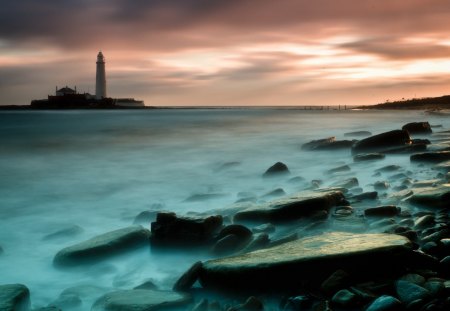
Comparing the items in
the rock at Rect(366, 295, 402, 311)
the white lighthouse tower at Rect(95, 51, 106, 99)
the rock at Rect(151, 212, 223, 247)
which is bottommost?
A: the rock at Rect(151, 212, 223, 247)

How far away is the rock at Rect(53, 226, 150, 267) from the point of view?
4.34 m

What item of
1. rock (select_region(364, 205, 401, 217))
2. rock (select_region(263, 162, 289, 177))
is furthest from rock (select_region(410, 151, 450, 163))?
rock (select_region(364, 205, 401, 217))

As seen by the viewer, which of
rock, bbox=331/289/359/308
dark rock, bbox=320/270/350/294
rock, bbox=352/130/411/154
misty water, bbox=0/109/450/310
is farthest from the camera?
rock, bbox=352/130/411/154

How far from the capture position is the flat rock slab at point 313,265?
2904mm

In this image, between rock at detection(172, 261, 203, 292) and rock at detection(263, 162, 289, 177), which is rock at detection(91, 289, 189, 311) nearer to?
rock at detection(172, 261, 203, 292)

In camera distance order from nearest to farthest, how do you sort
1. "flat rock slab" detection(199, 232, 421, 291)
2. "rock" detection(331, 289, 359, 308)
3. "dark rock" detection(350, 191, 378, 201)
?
"rock" detection(331, 289, 359, 308) → "flat rock slab" detection(199, 232, 421, 291) → "dark rock" detection(350, 191, 378, 201)

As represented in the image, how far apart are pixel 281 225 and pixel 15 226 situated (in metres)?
4.18

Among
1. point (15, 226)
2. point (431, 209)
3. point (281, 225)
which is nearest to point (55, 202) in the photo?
point (15, 226)

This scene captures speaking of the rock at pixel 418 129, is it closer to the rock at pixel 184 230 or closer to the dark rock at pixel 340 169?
the dark rock at pixel 340 169

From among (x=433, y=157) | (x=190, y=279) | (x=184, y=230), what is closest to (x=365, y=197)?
(x=184, y=230)

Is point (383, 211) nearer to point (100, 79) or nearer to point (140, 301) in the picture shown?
point (140, 301)

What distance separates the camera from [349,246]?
311 cm

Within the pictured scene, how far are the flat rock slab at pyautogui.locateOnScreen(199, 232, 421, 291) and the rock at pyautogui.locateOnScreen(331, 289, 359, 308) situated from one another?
24 cm

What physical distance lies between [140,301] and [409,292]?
5.81ft
